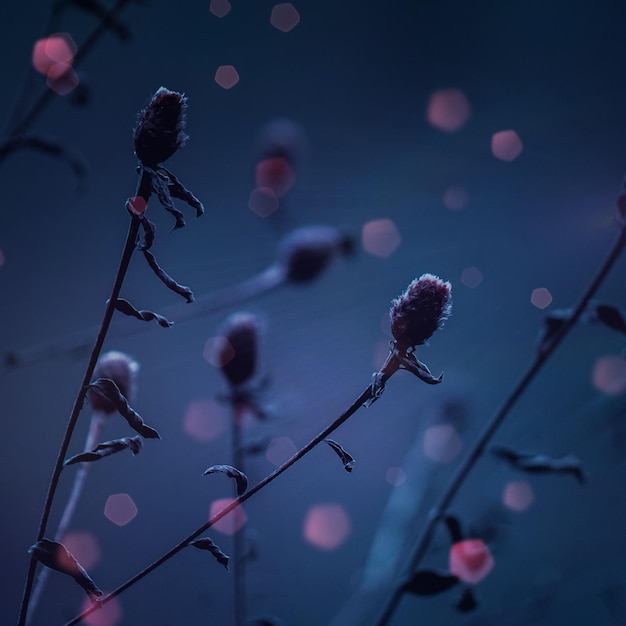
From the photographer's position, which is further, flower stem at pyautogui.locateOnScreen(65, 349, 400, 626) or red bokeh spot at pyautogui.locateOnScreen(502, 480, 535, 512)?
red bokeh spot at pyautogui.locateOnScreen(502, 480, 535, 512)

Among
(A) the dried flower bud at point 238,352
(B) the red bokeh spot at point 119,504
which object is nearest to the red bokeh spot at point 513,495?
(A) the dried flower bud at point 238,352

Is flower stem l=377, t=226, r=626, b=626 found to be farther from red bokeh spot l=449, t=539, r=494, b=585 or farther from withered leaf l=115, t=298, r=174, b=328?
withered leaf l=115, t=298, r=174, b=328

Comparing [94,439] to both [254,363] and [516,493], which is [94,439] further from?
[516,493]

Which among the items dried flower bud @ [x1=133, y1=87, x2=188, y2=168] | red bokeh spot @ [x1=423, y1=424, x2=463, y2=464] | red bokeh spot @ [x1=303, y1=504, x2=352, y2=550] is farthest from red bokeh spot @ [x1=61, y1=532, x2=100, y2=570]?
dried flower bud @ [x1=133, y1=87, x2=188, y2=168]

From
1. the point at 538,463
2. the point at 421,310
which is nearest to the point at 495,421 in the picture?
the point at 538,463

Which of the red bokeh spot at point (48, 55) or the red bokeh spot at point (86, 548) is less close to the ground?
the red bokeh spot at point (48, 55)

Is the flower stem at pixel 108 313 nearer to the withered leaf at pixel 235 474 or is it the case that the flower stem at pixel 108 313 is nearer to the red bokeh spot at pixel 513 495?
the withered leaf at pixel 235 474
